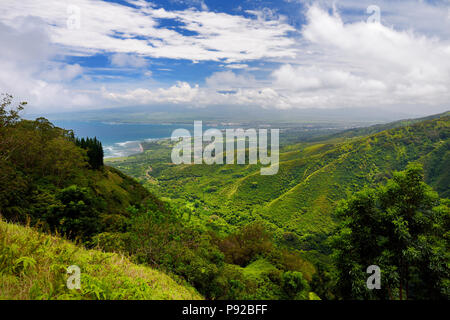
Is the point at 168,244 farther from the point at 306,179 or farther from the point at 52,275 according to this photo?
the point at 306,179

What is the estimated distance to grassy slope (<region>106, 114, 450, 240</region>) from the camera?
74.4 metres

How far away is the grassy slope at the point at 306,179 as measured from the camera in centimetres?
7444

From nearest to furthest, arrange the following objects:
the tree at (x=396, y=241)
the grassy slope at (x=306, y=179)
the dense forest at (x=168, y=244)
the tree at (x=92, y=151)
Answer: the dense forest at (x=168, y=244) < the tree at (x=396, y=241) < the tree at (x=92, y=151) < the grassy slope at (x=306, y=179)

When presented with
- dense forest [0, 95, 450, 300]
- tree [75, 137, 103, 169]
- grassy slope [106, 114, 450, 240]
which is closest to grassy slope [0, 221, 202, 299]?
dense forest [0, 95, 450, 300]

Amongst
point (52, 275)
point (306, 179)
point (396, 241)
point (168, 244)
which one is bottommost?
point (306, 179)

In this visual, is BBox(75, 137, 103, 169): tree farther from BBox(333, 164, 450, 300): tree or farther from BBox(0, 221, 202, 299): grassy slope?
BBox(333, 164, 450, 300): tree

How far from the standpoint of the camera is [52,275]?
3572 millimetres

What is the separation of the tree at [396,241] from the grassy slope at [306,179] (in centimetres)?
5825

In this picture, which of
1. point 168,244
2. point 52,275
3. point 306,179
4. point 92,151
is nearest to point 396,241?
point 168,244

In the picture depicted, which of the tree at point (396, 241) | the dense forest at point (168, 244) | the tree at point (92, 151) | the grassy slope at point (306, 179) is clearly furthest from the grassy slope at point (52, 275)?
the grassy slope at point (306, 179)

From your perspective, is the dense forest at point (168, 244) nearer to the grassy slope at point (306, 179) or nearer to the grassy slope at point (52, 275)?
the grassy slope at point (52, 275)

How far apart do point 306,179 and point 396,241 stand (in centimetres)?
8449
